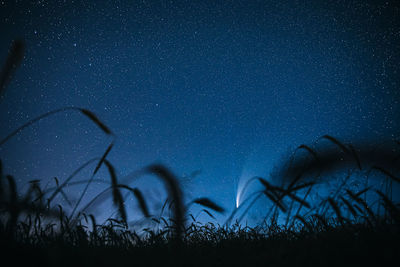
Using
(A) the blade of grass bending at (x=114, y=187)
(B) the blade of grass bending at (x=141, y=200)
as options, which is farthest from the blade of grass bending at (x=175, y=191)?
(A) the blade of grass bending at (x=114, y=187)

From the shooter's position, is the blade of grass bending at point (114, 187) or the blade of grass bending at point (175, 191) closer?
the blade of grass bending at point (114, 187)

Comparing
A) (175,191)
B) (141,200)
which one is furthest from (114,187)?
(175,191)

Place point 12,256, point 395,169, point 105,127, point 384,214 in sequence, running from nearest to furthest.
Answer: point 12,256, point 105,127, point 384,214, point 395,169

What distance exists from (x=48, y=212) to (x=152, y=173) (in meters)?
0.74

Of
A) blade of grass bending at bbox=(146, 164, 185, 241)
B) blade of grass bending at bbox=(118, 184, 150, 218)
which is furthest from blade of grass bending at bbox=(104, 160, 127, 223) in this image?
blade of grass bending at bbox=(146, 164, 185, 241)

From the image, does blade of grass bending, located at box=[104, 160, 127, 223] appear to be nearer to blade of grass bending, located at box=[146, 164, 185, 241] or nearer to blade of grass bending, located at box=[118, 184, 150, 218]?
blade of grass bending, located at box=[118, 184, 150, 218]

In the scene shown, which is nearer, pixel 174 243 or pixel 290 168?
Answer: pixel 174 243

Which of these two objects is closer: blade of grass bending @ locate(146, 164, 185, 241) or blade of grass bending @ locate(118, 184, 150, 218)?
blade of grass bending @ locate(118, 184, 150, 218)

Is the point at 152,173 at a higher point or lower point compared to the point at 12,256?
higher

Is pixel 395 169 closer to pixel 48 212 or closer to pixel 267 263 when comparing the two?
pixel 267 263

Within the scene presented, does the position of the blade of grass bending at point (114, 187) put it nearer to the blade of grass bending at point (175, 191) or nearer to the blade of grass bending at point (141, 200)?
the blade of grass bending at point (141, 200)

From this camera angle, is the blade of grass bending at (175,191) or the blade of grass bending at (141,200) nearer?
the blade of grass bending at (141,200)

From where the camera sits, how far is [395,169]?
1769 millimetres

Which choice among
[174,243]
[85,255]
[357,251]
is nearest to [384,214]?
[357,251]
